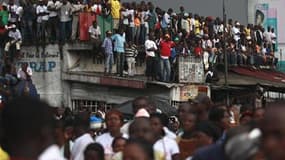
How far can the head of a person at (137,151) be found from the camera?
6070mm

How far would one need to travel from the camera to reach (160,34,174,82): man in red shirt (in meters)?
24.2

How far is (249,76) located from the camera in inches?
1163

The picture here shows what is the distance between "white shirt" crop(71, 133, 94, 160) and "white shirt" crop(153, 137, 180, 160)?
0.83 m

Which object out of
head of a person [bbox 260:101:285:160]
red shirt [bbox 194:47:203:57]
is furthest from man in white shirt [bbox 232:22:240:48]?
head of a person [bbox 260:101:285:160]

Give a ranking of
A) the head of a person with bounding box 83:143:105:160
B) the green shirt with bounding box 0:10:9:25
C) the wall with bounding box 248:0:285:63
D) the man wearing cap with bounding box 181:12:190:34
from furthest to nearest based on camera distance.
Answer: the wall with bounding box 248:0:285:63 < the man wearing cap with bounding box 181:12:190:34 < the green shirt with bounding box 0:10:9:25 < the head of a person with bounding box 83:143:105:160

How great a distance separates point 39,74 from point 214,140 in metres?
17.5

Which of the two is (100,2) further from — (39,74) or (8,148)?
(8,148)

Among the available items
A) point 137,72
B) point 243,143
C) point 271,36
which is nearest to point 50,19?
point 137,72

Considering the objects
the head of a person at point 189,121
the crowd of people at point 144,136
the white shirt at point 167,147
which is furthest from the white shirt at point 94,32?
the white shirt at point 167,147

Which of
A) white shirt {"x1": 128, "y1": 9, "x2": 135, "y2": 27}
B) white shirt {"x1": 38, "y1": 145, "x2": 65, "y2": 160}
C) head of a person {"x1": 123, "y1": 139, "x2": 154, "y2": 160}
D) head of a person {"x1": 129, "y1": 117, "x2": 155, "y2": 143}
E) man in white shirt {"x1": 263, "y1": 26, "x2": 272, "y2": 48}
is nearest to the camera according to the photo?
white shirt {"x1": 38, "y1": 145, "x2": 65, "y2": 160}

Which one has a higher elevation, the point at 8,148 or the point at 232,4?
the point at 232,4

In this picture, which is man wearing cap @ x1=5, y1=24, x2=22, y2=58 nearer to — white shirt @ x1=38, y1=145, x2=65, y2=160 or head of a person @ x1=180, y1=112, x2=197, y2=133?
head of a person @ x1=180, y1=112, x2=197, y2=133

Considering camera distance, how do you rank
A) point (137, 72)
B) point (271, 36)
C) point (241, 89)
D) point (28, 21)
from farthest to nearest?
point (271, 36) < point (241, 89) < point (137, 72) < point (28, 21)

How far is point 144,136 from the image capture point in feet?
24.0
